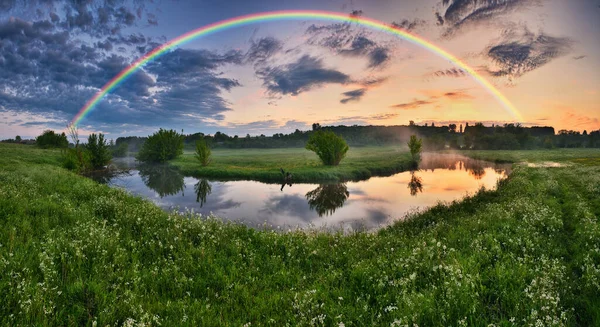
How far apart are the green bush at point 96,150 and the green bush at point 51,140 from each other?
57615mm

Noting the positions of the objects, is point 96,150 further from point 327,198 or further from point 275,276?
point 275,276

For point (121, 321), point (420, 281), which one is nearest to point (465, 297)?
point (420, 281)

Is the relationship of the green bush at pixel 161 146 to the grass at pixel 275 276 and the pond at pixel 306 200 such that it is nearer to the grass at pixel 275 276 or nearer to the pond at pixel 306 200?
the pond at pixel 306 200

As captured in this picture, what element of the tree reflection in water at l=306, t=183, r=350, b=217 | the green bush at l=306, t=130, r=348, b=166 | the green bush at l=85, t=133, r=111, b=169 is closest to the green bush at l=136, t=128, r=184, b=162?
the green bush at l=85, t=133, r=111, b=169

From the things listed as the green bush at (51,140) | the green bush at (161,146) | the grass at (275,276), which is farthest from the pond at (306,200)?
the green bush at (51,140)

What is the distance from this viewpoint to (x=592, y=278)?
19.8 ft

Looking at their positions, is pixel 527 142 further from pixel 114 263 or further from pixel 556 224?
pixel 114 263

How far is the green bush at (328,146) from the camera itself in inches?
2066

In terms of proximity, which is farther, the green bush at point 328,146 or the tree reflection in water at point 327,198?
the green bush at point 328,146

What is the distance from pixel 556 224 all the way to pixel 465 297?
967 cm

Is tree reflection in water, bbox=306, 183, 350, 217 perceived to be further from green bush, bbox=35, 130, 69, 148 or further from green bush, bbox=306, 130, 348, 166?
green bush, bbox=35, 130, 69, 148

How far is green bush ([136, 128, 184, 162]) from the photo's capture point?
7525 centimetres

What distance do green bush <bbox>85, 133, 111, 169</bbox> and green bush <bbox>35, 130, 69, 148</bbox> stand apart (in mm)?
57615

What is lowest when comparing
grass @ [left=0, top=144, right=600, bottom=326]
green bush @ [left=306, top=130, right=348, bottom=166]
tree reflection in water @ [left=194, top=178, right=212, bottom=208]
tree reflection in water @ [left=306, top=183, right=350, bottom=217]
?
tree reflection in water @ [left=306, top=183, right=350, bottom=217]
